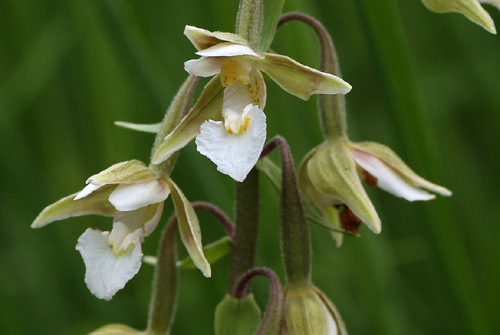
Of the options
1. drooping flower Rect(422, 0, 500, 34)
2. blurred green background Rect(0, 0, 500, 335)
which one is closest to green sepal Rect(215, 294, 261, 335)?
blurred green background Rect(0, 0, 500, 335)

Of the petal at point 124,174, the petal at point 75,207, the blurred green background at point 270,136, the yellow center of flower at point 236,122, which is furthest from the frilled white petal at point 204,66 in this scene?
the blurred green background at point 270,136

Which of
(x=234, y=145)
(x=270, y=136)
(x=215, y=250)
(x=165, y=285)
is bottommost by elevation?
(x=165, y=285)

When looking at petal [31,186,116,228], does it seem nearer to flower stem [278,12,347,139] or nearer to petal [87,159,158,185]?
petal [87,159,158,185]

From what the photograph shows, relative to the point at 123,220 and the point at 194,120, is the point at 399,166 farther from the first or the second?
the point at 123,220

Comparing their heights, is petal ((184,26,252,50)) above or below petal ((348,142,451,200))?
above

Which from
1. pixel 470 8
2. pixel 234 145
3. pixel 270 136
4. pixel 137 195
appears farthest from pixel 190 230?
pixel 270 136
